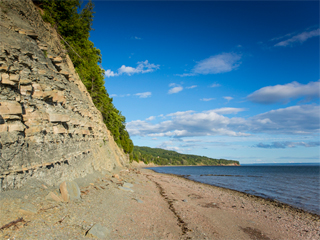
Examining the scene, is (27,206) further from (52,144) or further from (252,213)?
(252,213)

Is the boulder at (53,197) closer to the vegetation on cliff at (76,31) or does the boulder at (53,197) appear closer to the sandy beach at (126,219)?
the sandy beach at (126,219)

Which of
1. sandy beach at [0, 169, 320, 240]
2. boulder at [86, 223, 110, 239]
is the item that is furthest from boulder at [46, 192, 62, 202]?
boulder at [86, 223, 110, 239]

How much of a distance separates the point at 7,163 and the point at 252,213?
52.4 feet

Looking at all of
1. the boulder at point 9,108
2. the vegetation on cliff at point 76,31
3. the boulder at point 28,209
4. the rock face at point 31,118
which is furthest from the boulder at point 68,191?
the vegetation on cliff at point 76,31

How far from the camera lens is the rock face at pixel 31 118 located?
280 inches

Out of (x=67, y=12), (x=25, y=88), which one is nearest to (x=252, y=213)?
(x=25, y=88)

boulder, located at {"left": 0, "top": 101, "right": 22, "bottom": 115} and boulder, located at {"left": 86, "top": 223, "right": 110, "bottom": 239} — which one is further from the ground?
boulder, located at {"left": 0, "top": 101, "right": 22, "bottom": 115}

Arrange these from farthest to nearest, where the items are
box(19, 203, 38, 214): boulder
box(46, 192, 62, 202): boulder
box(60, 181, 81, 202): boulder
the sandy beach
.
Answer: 1. box(60, 181, 81, 202): boulder
2. box(46, 192, 62, 202): boulder
3. box(19, 203, 38, 214): boulder
4. the sandy beach

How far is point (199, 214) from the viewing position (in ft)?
39.2

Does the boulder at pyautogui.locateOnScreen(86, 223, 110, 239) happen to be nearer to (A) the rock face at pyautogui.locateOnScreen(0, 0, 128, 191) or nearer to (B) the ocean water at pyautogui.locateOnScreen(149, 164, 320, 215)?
(A) the rock face at pyautogui.locateOnScreen(0, 0, 128, 191)

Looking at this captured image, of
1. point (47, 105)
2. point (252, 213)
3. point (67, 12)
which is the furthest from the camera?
point (67, 12)

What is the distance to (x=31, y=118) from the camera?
28.3ft

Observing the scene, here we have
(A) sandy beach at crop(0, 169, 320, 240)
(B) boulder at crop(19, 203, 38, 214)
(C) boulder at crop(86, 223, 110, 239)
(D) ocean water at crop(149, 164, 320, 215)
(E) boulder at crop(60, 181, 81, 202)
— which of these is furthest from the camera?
(D) ocean water at crop(149, 164, 320, 215)

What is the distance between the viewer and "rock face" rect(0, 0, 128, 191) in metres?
7.11
